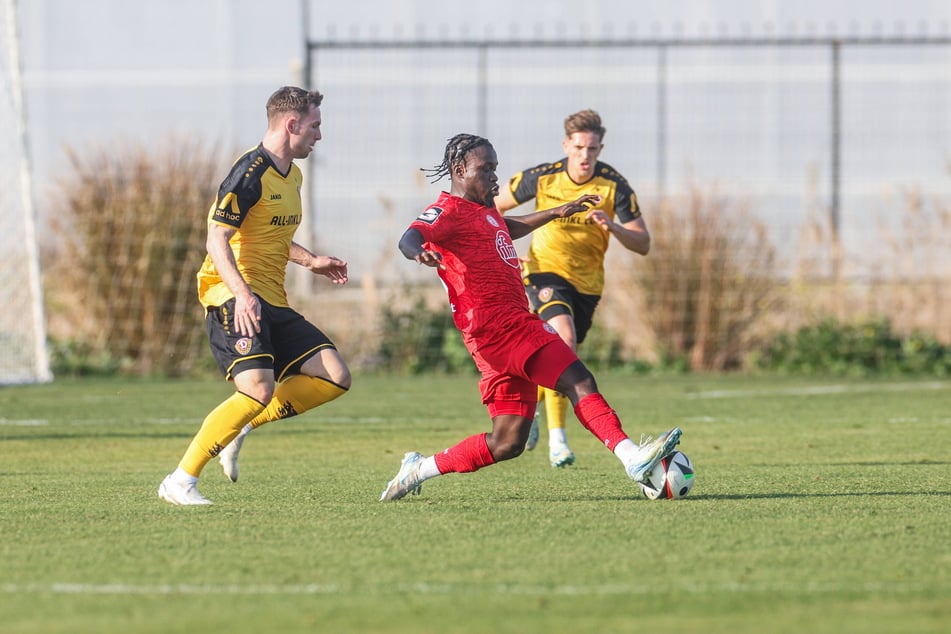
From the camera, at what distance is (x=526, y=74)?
19625 millimetres

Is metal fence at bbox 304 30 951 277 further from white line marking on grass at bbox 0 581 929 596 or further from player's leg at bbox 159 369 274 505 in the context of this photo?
white line marking on grass at bbox 0 581 929 596

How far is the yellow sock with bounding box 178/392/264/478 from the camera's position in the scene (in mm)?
6969

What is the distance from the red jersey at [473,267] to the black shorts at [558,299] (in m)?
2.74

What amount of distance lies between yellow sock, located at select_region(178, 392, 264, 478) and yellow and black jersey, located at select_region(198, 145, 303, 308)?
0.51 m

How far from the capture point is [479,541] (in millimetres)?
5688

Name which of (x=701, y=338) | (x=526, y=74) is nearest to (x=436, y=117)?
(x=526, y=74)

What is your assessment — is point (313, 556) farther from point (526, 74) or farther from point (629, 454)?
point (526, 74)

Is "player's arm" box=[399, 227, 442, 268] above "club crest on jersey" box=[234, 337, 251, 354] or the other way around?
above

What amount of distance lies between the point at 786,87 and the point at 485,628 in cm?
1613

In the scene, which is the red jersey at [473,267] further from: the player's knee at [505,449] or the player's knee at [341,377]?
the player's knee at [341,377]

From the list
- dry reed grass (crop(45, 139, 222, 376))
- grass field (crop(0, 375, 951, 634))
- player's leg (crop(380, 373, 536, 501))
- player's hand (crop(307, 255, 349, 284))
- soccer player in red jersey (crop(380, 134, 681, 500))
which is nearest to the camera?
grass field (crop(0, 375, 951, 634))

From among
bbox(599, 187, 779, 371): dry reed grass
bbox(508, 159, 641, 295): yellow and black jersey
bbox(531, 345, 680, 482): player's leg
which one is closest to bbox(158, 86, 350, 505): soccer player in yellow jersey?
bbox(531, 345, 680, 482): player's leg

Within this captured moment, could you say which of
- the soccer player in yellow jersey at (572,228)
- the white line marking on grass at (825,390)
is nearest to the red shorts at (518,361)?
the soccer player in yellow jersey at (572,228)

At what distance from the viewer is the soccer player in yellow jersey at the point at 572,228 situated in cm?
961
